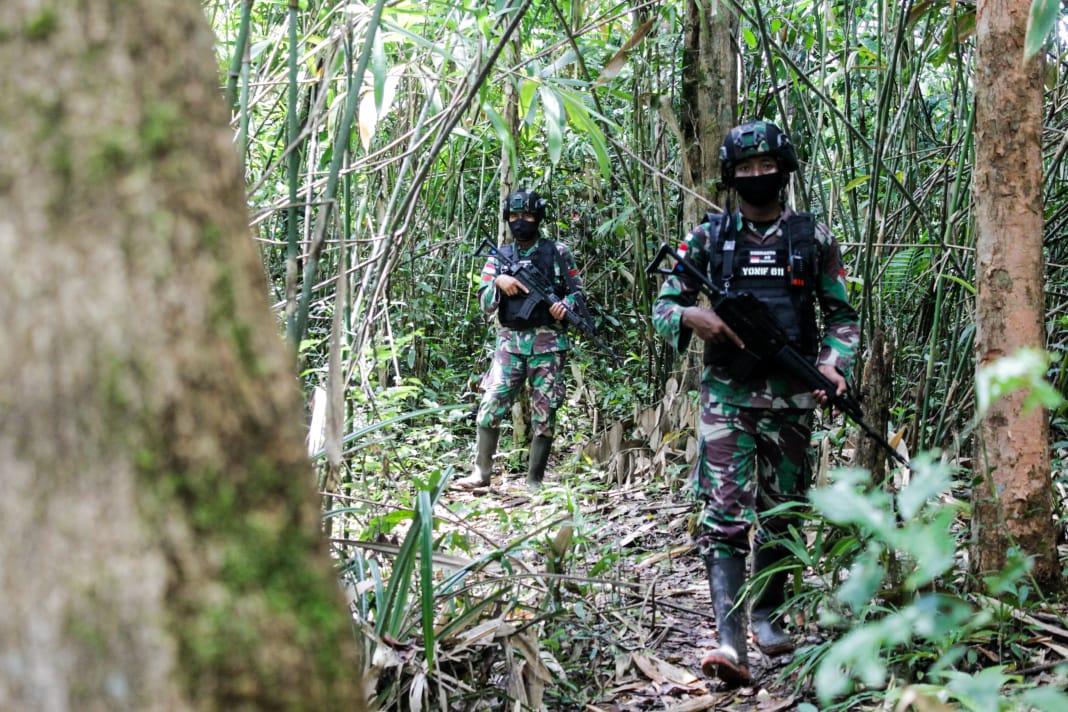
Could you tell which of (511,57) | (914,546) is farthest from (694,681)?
(511,57)

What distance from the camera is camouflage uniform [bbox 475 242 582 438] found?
19.9ft

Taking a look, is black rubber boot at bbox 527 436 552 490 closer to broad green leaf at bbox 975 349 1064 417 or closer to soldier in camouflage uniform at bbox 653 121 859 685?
soldier in camouflage uniform at bbox 653 121 859 685

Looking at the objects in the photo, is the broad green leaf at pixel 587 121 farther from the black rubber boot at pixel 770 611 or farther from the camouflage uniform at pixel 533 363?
the camouflage uniform at pixel 533 363

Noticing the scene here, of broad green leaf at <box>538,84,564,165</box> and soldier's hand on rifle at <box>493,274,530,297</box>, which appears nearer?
broad green leaf at <box>538,84,564,165</box>

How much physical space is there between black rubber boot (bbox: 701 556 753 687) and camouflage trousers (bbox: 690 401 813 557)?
0.04 metres

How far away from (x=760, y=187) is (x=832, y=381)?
64 centimetres

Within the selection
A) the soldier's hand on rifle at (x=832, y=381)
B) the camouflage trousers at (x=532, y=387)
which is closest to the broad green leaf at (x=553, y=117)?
the soldier's hand on rifle at (x=832, y=381)

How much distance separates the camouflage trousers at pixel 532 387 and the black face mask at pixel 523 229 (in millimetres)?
721

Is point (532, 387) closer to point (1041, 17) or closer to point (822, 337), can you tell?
point (822, 337)

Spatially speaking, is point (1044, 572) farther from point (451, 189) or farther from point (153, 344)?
point (451, 189)

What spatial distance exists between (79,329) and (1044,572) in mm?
2585

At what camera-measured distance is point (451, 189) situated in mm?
8172

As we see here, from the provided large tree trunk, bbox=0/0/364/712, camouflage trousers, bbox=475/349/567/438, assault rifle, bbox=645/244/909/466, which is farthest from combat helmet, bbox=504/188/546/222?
large tree trunk, bbox=0/0/364/712

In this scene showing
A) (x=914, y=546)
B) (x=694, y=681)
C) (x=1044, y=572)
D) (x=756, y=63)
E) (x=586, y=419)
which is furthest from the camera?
(x=586, y=419)
